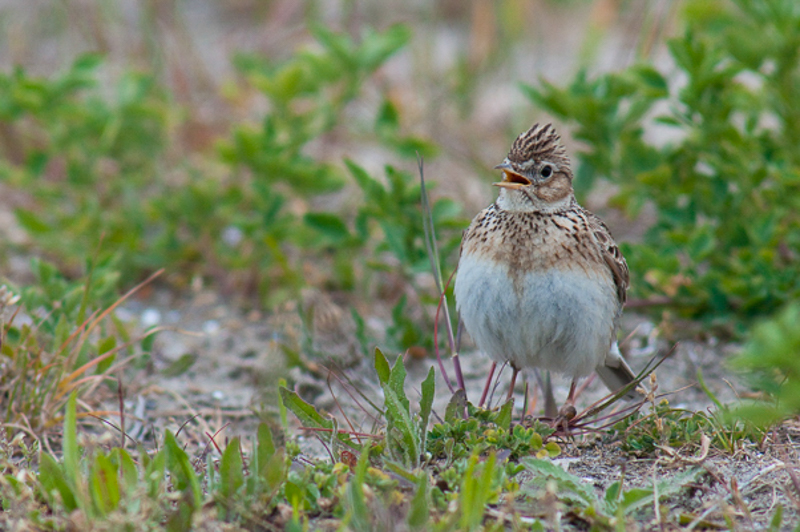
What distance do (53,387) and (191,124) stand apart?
4.64m

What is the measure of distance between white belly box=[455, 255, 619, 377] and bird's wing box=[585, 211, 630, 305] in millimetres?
160

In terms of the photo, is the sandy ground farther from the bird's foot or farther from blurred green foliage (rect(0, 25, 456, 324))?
blurred green foliage (rect(0, 25, 456, 324))

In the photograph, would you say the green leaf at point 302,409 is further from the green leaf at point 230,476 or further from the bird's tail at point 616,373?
the bird's tail at point 616,373

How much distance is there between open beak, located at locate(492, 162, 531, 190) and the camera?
4.27 meters

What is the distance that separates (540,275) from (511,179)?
2.10ft

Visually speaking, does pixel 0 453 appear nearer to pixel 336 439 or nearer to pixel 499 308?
pixel 336 439

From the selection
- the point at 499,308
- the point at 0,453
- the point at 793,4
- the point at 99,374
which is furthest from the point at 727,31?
the point at 0,453

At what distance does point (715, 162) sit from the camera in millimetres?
5504

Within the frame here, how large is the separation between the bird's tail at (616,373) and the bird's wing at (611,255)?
0.31 metres

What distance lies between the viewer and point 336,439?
369 centimetres

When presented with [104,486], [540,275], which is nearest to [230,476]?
[104,486]

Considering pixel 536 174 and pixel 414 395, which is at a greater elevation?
pixel 536 174

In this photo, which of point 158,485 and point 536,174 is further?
point 536,174

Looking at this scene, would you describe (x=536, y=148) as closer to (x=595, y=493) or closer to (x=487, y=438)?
(x=487, y=438)
